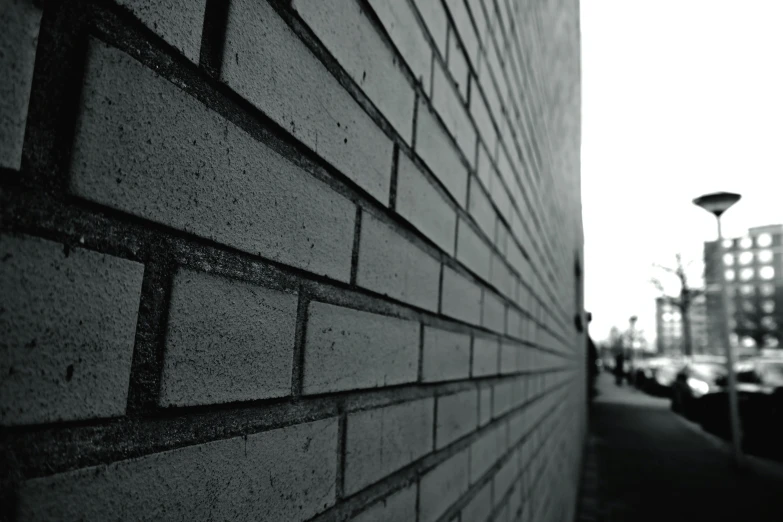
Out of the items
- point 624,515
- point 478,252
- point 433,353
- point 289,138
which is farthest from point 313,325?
point 624,515

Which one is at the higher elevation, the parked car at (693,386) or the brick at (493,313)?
the brick at (493,313)

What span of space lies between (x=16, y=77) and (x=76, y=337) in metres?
0.19

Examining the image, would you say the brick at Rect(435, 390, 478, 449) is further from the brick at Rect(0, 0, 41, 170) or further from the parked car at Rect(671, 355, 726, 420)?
the parked car at Rect(671, 355, 726, 420)

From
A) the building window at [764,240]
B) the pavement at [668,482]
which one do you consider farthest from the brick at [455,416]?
the building window at [764,240]

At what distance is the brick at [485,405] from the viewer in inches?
58.1

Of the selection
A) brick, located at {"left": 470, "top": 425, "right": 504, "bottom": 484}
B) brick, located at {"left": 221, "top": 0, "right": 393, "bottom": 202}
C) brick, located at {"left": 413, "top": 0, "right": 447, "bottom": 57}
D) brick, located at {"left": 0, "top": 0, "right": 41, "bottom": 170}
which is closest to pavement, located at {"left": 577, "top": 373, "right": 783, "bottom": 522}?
brick, located at {"left": 470, "top": 425, "right": 504, "bottom": 484}

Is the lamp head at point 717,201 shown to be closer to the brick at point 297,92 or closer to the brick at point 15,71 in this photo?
the brick at point 297,92

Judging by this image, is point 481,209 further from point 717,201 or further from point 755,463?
point 755,463

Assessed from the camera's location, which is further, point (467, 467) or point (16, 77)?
point (467, 467)

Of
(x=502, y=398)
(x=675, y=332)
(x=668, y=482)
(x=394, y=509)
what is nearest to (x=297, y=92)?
(x=394, y=509)

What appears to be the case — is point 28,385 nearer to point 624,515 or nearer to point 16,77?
point 16,77

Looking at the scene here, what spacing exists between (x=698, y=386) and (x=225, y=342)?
53.5ft

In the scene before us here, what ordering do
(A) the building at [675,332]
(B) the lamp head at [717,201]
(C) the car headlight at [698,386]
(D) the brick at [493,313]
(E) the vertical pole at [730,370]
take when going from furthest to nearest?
(A) the building at [675,332]
(C) the car headlight at [698,386]
(B) the lamp head at [717,201]
(E) the vertical pole at [730,370]
(D) the brick at [493,313]

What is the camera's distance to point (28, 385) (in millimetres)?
342
